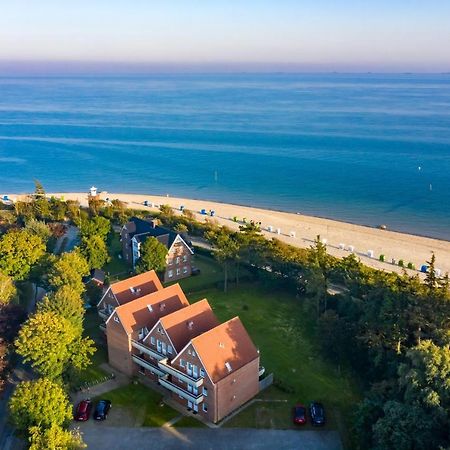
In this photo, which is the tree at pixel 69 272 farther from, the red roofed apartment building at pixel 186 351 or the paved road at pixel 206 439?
the paved road at pixel 206 439

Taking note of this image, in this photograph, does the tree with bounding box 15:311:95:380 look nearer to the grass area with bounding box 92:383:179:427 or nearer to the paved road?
the grass area with bounding box 92:383:179:427

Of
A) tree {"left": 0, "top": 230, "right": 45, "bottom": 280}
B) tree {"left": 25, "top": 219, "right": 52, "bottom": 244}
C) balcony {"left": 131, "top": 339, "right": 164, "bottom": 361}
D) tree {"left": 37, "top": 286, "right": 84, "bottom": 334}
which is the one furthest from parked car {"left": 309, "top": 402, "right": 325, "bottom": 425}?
tree {"left": 25, "top": 219, "right": 52, "bottom": 244}

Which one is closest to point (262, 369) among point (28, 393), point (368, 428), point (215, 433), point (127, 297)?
point (215, 433)

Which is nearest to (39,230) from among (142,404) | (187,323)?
(187,323)

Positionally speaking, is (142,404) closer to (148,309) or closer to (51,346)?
(148,309)

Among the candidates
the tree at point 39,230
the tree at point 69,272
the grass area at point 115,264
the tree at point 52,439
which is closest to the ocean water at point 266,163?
the grass area at point 115,264

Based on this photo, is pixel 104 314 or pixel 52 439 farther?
pixel 104 314

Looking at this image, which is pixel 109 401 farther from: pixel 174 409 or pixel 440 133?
pixel 440 133
